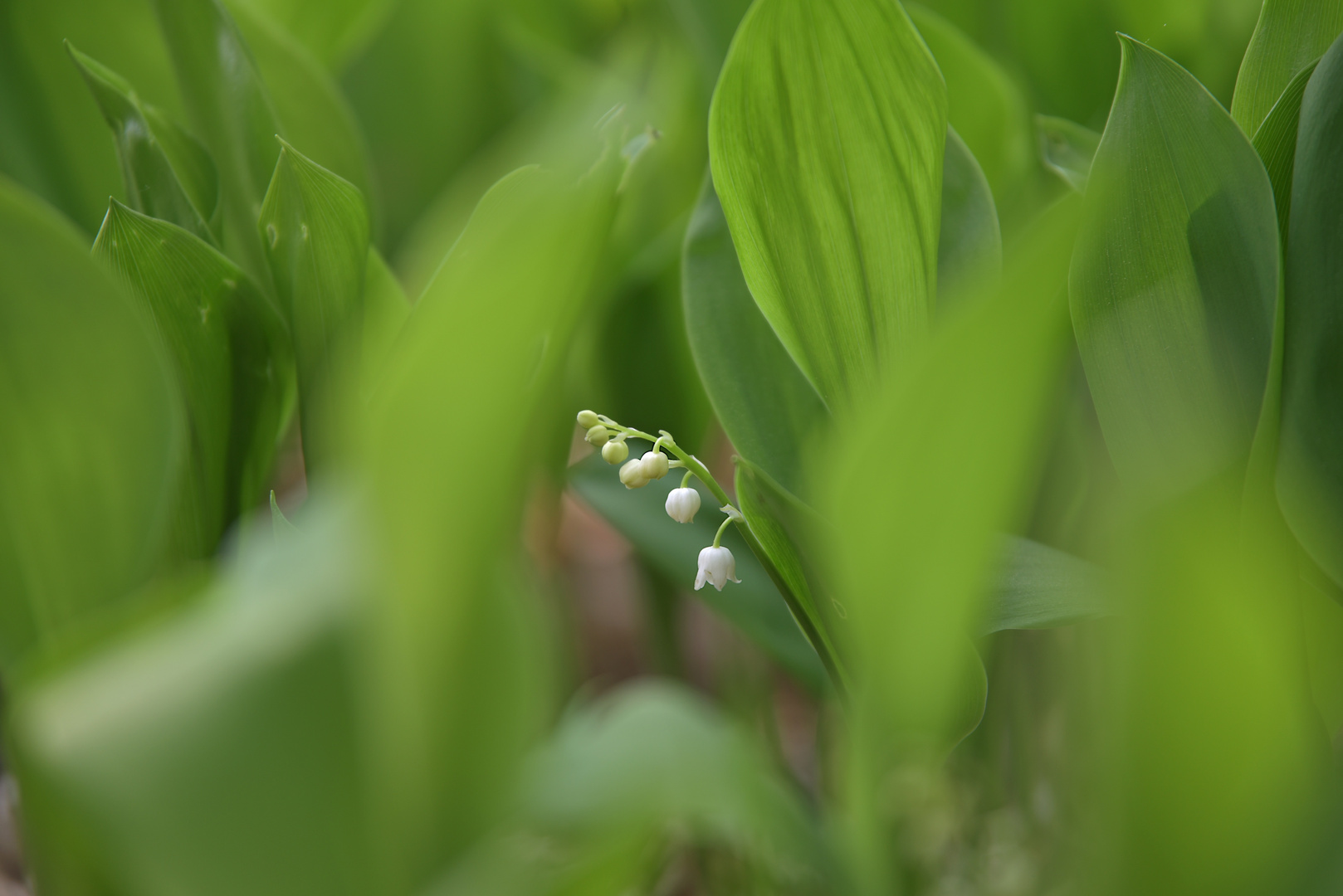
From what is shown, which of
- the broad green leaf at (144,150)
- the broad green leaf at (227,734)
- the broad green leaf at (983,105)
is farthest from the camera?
the broad green leaf at (983,105)

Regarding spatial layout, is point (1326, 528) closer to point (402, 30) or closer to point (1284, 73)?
point (1284, 73)

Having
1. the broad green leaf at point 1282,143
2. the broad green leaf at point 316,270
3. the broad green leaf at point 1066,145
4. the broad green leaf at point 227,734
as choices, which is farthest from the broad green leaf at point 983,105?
the broad green leaf at point 227,734

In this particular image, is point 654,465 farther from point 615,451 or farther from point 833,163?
point 833,163

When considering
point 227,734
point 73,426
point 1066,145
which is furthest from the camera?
point 1066,145

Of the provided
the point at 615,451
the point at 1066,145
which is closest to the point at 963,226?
the point at 1066,145

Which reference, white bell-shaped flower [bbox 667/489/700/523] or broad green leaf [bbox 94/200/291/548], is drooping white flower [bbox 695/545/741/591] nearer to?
white bell-shaped flower [bbox 667/489/700/523]

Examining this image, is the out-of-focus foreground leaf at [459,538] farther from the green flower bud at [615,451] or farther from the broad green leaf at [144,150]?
the broad green leaf at [144,150]

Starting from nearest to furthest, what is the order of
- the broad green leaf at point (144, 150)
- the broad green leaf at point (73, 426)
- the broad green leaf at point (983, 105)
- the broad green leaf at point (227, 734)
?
the broad green leaf at point (227, 734), the broad green leaf at point (73, 426), the broad green leaf at point (144, 150), the broad green leaf at point (983, 105)
